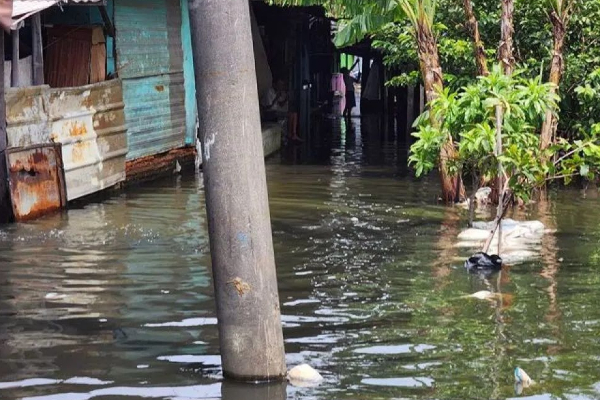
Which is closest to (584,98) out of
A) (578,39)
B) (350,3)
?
(578,39)

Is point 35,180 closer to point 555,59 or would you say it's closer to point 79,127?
point 79,127

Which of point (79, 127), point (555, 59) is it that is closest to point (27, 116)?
point (79, 127)

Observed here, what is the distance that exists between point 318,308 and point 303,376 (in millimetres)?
1990

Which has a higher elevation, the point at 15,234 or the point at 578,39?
the point at 578,39

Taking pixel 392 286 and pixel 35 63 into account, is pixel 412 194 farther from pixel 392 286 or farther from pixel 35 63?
pixel 392 286

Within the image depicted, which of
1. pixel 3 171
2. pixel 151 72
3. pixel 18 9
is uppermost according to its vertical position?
pixel 18 9

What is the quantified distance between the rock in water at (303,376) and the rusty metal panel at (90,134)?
7871 mm

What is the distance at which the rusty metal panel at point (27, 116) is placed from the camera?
38.8 ft

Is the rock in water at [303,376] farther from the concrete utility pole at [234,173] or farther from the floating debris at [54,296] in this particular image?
the floating debris at [54,296]

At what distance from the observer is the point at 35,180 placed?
11984mm

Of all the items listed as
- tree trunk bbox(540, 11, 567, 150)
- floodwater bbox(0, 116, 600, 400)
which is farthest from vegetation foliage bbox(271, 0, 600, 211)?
floodwater bbox(0, 116, 600, 400)

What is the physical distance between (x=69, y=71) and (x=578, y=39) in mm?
7260

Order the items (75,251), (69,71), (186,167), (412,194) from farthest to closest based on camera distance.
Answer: (186,167)
(412,194)
(69,71)
(75,251)

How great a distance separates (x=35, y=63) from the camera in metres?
12.6
